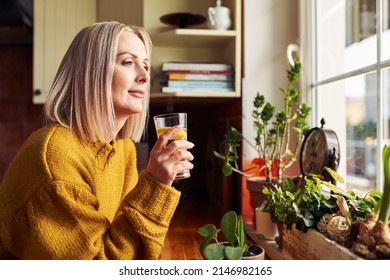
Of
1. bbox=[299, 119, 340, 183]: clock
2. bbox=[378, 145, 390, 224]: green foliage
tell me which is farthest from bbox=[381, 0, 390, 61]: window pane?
bbox=[378, 145, 390, 224]: green foliage

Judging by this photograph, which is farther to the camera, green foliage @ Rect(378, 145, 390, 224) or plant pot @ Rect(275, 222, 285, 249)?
plant pot @ Rect(275, 222, 285, 249)

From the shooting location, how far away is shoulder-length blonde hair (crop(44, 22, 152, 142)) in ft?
2.67

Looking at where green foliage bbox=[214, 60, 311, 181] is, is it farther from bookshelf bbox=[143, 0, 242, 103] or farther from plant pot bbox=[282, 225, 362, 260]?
plant pot bbox=[282, 225, 362, 260]

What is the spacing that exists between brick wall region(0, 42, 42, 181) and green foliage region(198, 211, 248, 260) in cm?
156

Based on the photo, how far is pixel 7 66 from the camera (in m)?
2.01

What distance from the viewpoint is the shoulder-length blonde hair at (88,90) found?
32.0 inches

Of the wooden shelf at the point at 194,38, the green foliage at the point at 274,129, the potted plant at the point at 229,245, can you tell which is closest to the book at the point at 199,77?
the wooden shelf at the point at 194,38

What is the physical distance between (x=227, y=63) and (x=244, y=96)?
174 millimetres

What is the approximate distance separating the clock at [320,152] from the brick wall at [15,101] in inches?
56.1

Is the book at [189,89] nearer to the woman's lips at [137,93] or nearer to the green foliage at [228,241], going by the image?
the woman's lips at [137,93]

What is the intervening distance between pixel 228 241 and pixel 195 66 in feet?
2.86

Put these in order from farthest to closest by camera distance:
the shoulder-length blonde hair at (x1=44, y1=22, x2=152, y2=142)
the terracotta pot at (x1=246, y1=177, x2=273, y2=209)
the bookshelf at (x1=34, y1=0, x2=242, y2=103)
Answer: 1. the bookshelf at (x1=34, y1=0, x2=242, y2=103)
2. the terracotta pot at (x1=246, y1=177, x2=273, y2=209)
3. the shoulder-length blonde hair at (x1=44, y1=22, x2=152, y2=142)

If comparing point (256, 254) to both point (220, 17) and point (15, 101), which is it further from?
point (15, 101)

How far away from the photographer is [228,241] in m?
0.69
